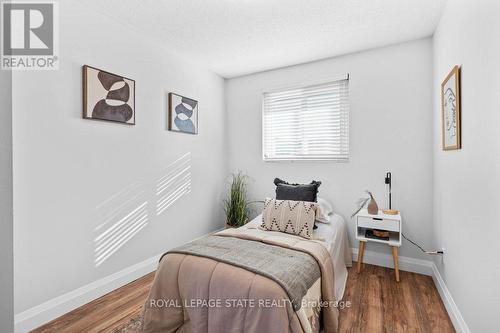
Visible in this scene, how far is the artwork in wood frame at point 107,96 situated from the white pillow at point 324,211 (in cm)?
224

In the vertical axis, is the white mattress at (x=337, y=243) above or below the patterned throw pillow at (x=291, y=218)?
below

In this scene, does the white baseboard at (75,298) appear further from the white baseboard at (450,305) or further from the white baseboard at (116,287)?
the white baseboard at (450,305)

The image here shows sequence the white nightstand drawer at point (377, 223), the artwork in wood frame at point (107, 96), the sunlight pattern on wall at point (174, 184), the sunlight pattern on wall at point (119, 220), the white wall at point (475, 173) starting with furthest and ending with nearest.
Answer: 1. the sunlight pattern on wall at point (174, 184)
2. the white nightstand drawer at point (377, 223)
3. the sunlight pattern on wall at point (119, 220)
4. the artwork in wood frame at point (107, 96)
5. the white wall at point (475, 173)

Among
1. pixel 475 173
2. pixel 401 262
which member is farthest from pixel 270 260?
pixel 401 262

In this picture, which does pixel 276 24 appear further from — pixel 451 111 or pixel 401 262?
pixel 401 262

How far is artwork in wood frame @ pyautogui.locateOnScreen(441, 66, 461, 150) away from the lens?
185 centimetres

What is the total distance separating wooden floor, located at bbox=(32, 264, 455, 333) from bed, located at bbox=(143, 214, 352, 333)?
15.5 inches

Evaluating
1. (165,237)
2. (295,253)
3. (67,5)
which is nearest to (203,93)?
(67,5)

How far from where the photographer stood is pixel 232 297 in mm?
1537

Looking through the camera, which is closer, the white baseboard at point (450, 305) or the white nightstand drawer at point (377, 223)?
the white baseboard at point (450, 305)

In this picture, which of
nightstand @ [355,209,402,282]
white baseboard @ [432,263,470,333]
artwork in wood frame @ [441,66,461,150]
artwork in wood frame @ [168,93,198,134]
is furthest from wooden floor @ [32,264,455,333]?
artwork in wood frame @ [168,93,198,134]

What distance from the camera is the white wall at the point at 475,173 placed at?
1.32m

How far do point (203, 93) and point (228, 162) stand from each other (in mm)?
1152

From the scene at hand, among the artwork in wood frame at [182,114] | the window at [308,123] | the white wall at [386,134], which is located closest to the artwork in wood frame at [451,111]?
the white wall at [386,134]
